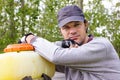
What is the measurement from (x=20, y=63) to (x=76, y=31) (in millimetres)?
646

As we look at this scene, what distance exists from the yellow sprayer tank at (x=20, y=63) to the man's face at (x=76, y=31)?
1.34 ft

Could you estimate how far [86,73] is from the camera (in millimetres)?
2826

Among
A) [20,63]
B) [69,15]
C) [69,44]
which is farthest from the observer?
[69,15]

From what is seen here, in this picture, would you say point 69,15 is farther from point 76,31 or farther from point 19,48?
point 19,48

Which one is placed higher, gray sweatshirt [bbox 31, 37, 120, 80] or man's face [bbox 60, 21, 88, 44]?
man's face [bbox 60, 21, 88, 44]

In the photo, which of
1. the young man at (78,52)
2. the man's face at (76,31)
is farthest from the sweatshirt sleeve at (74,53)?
the man's face at (76,31)

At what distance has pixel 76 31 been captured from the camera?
2986 mm

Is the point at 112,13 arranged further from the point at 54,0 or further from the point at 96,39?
the point at 96,39

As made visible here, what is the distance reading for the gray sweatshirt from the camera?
269 cm

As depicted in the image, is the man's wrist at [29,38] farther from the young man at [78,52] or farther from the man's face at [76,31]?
the man's face at [76,31]

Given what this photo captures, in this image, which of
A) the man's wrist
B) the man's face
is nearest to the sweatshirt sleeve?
the man's wrist

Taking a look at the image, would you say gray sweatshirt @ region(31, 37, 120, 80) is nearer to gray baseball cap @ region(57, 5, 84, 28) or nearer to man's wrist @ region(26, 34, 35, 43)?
man's wrist @ region(26, 34, 35, 43)

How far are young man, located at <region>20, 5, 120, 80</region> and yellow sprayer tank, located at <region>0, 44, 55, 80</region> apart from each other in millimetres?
87

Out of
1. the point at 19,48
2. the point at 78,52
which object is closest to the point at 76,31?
the point at 78,52
